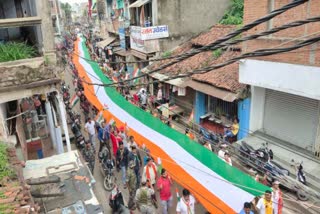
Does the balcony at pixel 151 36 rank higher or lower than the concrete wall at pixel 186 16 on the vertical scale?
lower

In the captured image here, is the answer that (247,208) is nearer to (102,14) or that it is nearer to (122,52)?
(122,52)

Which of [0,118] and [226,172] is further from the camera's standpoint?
[0,118]

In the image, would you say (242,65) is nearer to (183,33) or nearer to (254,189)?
(254,189)

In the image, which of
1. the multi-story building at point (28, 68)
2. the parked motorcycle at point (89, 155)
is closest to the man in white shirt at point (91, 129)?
the parked motorcycle at point (89, 155)

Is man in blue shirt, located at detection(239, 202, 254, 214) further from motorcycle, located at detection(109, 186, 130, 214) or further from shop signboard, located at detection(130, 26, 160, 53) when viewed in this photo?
shop signboard, located at detection(130, 26, 160, 53)

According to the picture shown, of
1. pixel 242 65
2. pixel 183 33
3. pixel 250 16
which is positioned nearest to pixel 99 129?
pixel 242 65

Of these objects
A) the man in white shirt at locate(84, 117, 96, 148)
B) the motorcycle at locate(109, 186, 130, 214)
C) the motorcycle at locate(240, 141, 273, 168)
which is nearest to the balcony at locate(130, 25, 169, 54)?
the man in white shirt at locate(84, 117, 96, 148)

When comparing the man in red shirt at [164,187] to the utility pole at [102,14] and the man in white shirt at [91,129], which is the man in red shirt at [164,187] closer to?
the man in white shirt at [91,129]

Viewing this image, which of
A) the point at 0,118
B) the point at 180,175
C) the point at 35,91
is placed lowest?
the point at 180,175
